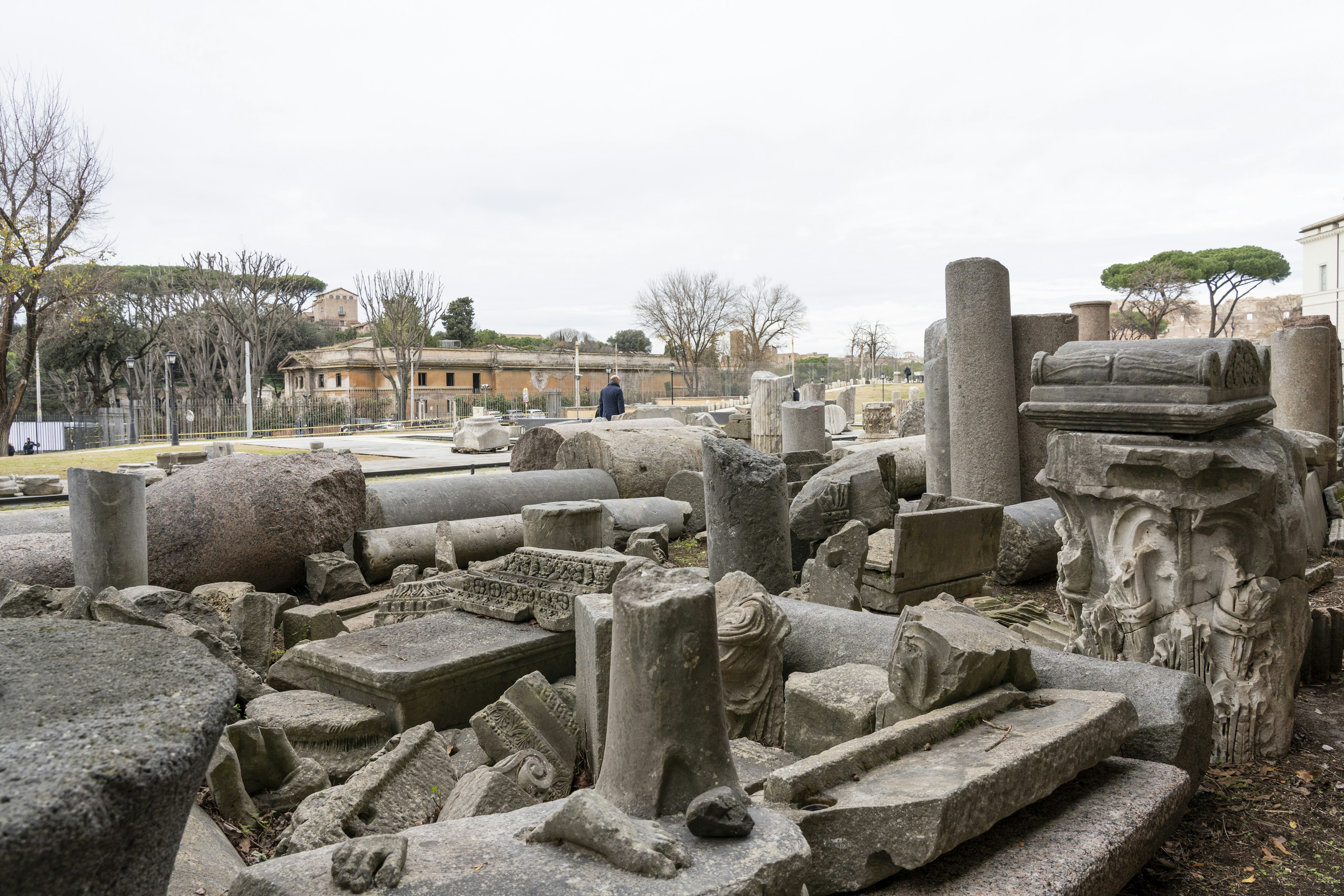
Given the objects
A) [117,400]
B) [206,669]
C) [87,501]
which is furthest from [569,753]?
[117,400]

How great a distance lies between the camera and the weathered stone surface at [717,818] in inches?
81.5

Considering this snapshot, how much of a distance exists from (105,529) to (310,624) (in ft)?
4.84

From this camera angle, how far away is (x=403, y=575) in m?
6.48

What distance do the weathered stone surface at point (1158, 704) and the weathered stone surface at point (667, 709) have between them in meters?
1.66

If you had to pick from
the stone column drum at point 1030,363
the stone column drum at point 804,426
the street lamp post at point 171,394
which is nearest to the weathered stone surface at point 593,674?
the stone column drum at point 1030,363

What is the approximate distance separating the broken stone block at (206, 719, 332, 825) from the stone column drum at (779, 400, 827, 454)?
1019 centimetres

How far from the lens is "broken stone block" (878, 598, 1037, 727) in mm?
2965

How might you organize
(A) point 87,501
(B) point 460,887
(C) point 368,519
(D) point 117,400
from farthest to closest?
(D) point 117,400, (C) point 368,519, (A) point 87,501, (B) point 460,887

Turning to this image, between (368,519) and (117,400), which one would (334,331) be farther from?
(368,519)

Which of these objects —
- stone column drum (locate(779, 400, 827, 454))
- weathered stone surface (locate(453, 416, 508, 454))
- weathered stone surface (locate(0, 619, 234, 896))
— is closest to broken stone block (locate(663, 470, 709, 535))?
stone column drum (locate(779, 400, 827, 454))

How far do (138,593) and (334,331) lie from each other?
2339 inches

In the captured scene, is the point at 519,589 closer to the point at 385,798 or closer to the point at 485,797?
the point at 385,798

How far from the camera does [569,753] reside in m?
3.64

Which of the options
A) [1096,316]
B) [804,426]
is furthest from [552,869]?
[1096,316]
